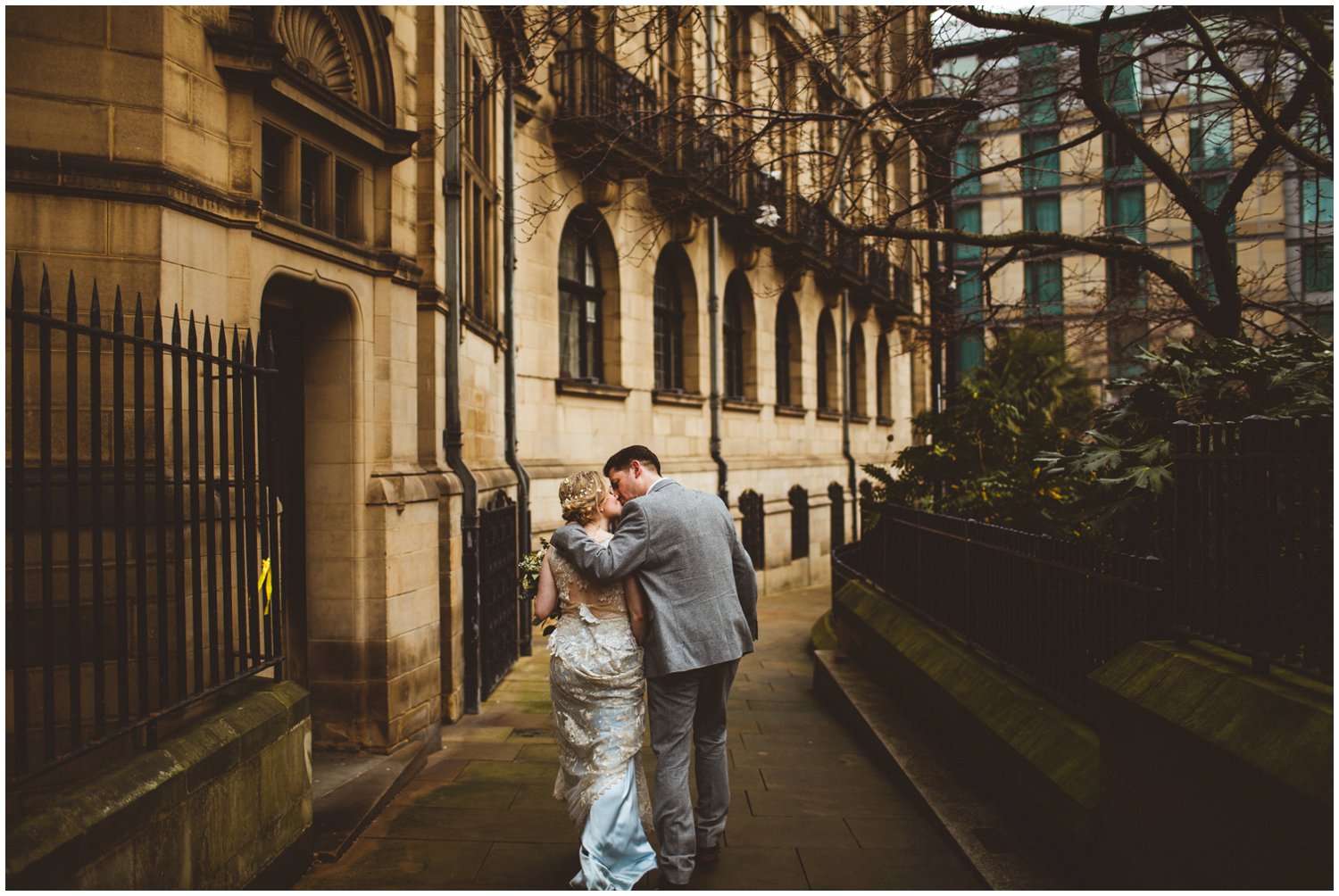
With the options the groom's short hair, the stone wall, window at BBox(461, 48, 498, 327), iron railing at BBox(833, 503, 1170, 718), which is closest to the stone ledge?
iron railing at BBox(833, 503, 1170, 718)

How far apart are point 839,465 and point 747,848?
19155mm

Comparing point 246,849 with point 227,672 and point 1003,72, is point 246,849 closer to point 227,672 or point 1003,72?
point 227,672

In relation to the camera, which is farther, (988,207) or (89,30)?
(988,207)

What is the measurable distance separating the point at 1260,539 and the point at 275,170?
5654 mm

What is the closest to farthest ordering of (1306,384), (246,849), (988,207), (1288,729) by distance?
(1288,729) → (246,849) → (1306,384) → (988,207)

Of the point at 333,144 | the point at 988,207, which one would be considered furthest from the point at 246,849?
the point at 988,207

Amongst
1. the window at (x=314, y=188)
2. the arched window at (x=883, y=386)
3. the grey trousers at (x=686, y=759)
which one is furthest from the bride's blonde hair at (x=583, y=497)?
the arched window at (x=883, y=386)

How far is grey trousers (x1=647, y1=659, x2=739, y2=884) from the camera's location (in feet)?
15.7

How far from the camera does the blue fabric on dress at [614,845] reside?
457 centimetres

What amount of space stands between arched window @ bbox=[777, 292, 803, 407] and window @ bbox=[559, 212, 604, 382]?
7.84 m

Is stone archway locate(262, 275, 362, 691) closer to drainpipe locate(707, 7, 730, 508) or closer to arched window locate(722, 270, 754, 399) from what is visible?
drainpipe locate(707, 7, 730, 508)

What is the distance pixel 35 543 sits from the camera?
451 cm

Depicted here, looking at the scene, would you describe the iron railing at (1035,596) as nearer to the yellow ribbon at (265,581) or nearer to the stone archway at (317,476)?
the yellow ribbon at (265,581)

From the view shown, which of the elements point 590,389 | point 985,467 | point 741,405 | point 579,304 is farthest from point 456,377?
point 741,405
